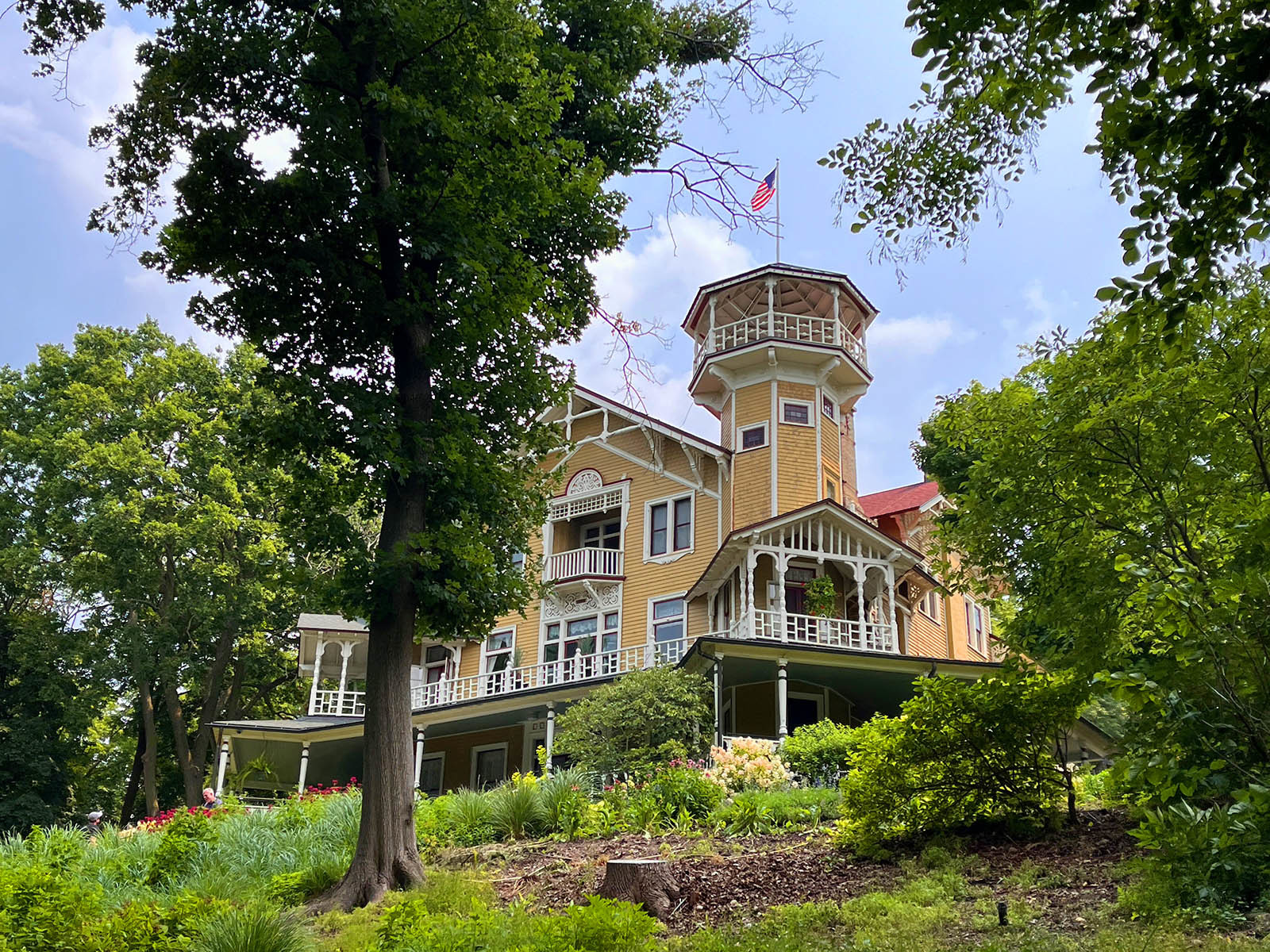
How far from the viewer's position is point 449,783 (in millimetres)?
31781

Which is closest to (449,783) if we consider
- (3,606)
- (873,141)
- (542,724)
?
(542,724)

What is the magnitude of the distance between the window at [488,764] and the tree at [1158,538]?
901 inches


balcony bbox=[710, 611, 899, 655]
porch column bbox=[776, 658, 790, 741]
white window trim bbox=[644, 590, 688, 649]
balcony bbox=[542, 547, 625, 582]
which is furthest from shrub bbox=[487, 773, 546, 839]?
balcony bbox=[542, 547, 625, 582]

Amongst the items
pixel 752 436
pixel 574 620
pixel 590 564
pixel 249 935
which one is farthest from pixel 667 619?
pixel 249 935

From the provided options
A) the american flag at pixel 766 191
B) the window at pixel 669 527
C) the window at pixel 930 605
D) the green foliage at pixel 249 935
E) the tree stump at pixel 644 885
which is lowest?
the green foliage at pixel 249 935

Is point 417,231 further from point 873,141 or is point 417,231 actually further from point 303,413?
point 873,141

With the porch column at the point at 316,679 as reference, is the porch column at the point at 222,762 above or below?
below

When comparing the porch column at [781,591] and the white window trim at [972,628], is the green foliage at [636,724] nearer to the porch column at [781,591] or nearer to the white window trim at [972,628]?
the porch column at [781,591]

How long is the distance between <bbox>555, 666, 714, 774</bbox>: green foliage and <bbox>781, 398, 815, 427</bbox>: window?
10.0 m

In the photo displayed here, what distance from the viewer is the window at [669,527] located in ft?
97.5

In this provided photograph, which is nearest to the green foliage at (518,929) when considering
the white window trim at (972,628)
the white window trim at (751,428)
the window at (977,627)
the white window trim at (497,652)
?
the white window trim at (751,428)

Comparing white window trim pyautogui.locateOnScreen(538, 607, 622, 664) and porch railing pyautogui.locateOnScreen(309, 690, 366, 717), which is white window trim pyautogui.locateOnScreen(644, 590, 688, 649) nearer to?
white window trim pyautogui.locateOnScreen(538, 607, 622, 664)

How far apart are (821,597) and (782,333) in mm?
7831

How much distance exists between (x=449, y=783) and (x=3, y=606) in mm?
15701
